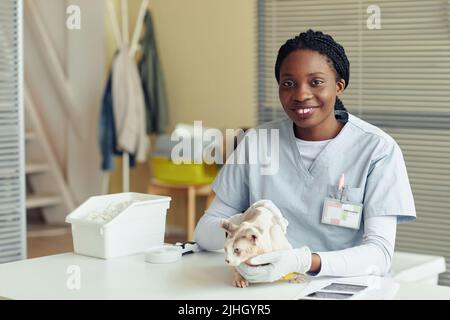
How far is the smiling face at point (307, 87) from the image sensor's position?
7.84 ft

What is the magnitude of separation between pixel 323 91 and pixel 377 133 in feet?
0.70

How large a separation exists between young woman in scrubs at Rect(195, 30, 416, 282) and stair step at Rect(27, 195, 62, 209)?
4196mm

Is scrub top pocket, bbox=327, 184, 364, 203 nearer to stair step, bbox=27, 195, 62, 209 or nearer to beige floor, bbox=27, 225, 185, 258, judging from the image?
beige floor, bbox=27, 225, 185, 258

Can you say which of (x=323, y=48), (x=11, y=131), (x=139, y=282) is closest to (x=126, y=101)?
(x=11, y=131)

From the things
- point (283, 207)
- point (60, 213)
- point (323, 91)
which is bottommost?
point (60, 213)

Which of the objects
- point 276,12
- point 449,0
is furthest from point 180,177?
point 449,0

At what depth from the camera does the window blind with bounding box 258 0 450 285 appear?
13.3 ft

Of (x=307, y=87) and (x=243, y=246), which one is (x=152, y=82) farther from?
(x=243, y=246)

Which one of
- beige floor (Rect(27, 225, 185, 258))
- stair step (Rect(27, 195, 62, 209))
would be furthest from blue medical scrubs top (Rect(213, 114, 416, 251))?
stair step (Rect(27, 195, 62, 209))

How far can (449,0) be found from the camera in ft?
13.0

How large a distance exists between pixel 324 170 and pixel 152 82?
161 inches

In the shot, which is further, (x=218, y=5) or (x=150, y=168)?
(x=150, y=168)

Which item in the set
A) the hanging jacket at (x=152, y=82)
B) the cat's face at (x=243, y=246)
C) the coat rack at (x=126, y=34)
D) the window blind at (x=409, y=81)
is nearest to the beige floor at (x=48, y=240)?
the coat rack at (x=126, y=34)
